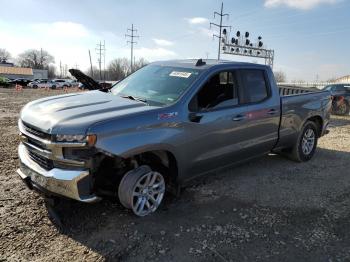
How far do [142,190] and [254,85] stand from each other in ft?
8.38

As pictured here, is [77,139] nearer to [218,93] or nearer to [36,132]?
[36,132]

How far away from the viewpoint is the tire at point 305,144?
6.79 m

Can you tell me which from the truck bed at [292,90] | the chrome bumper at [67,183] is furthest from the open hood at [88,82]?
the truck bed at [292,90]

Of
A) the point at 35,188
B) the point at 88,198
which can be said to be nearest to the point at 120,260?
the point at 88,198

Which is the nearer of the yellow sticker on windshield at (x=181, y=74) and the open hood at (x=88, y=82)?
the yellow sticker on windshield at (x=181, y=74)

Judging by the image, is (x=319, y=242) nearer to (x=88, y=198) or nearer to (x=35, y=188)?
(x=88, y=198)

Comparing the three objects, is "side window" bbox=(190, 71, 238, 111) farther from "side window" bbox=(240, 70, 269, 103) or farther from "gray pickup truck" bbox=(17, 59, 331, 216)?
"side window" bbox=(240, 70, 269, 103)

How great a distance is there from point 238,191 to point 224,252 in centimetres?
178

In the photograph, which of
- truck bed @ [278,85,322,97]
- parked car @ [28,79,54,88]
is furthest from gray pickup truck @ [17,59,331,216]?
parked car @ [28,79,54,88]

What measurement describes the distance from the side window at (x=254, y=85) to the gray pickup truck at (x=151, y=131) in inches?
0.7

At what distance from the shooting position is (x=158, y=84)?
498 centimetres

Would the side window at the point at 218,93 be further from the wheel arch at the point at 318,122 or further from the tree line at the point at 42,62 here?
the tree line at the point at 42,62

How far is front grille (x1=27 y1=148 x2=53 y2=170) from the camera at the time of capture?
3.77 metres

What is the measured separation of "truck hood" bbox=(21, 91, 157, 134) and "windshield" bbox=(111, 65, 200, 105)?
A: 0.29 m
